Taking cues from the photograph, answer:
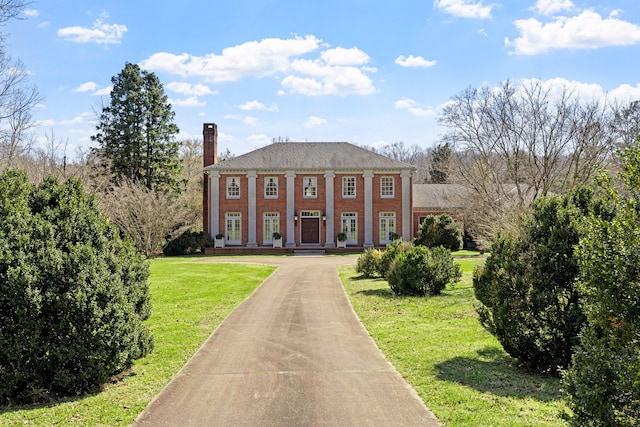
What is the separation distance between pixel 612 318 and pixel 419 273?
489 inches

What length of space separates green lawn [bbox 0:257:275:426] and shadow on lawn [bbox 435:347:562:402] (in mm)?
4464

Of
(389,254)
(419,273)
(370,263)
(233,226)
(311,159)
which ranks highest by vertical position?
(311,159)

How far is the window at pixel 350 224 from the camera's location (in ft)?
134

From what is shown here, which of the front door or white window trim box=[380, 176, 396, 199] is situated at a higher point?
white window trim box=[380, 176, 396, 199]

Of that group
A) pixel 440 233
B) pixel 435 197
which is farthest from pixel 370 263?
pixel 435 197

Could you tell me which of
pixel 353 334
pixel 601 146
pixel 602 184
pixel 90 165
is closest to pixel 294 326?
pixel 353 334

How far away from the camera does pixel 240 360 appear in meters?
9.13

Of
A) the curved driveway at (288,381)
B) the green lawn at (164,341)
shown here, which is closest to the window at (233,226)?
the green lawn at (164,341)

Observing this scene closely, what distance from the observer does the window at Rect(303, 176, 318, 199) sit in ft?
135

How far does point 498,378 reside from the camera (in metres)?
8.07

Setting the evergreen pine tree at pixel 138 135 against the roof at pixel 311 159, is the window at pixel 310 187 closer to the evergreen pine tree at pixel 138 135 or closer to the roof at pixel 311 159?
the roof at pixel 311 159

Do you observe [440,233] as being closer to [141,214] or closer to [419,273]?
[141,214]

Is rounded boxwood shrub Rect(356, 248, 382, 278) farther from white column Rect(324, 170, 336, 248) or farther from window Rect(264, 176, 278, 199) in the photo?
window Rect(264, 176, 278, 199)

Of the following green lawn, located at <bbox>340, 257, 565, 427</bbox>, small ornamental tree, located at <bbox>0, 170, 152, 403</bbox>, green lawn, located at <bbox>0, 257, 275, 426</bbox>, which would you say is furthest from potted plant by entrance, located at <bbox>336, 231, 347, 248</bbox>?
small ornamental tree, located at <bbox>0, 170, 152, 403</bbox>
